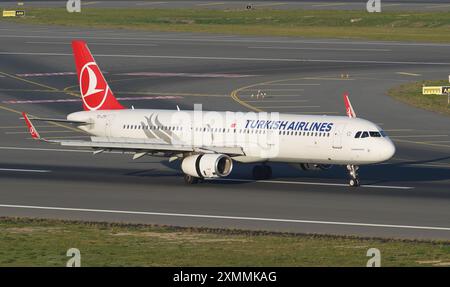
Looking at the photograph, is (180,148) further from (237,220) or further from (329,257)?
(329,257)

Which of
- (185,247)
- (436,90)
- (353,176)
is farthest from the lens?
(436,90)

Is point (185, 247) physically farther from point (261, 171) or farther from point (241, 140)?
point (261, 171)

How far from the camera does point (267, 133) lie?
69062mm

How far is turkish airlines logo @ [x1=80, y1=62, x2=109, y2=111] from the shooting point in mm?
76750

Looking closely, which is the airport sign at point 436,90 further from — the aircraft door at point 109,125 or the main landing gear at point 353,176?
the aircraft door at point 109,125

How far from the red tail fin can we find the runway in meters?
3.95

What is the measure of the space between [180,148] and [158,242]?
677 inches

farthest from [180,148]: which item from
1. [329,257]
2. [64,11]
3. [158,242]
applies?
[64,11]

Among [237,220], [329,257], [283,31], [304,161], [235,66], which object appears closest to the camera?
[329,257]

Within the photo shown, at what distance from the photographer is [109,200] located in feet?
213

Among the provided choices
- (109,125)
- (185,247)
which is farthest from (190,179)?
(185,247)

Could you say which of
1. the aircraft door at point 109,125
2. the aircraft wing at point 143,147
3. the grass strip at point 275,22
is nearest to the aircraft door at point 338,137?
the aircraft wing at point 143,147

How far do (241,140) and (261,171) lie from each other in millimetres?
3151

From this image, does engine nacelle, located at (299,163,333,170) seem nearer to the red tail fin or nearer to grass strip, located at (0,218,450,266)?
the red tail fin
